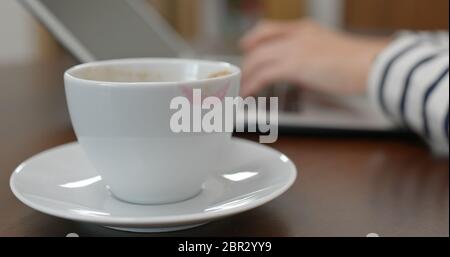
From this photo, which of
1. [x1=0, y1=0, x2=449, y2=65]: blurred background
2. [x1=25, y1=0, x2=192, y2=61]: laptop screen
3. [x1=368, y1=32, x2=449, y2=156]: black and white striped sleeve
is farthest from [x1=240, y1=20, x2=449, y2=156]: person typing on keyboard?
[x1=0, y1=0, x2=449, y2=65]: blurred background

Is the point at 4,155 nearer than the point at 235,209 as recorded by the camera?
No

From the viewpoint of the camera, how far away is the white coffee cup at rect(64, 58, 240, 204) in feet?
0.90

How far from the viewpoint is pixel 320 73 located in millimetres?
594

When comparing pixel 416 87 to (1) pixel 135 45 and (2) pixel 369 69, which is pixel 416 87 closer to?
(2) pixel 369 69

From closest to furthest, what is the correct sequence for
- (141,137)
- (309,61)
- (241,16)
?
(141,137) → (309,61) → (241,16)

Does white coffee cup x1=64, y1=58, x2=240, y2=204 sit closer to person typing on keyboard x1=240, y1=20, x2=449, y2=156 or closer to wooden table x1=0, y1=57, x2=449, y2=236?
wooden table x1=0, y1=57, x2=449, y2=236

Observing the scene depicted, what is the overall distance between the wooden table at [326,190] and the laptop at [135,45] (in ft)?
0.06

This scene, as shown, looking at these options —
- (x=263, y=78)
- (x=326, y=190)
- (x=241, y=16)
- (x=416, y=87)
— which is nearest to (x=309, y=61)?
(x=263, y=78)

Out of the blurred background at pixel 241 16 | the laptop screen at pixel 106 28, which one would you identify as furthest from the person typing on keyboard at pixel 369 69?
the blurred background at pixel 241 16

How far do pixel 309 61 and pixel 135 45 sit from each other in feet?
0.79

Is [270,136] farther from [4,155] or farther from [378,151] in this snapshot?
[4,155]

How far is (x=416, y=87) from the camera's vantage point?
46 cm
